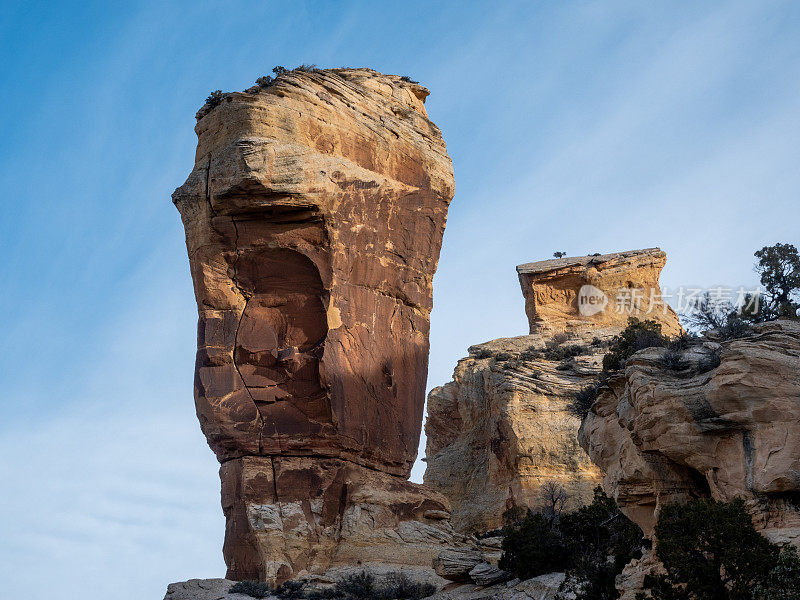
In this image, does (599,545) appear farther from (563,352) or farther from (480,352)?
(480,352)

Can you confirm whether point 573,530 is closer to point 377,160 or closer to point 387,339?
point 387,339

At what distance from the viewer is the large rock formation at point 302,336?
31031 mm

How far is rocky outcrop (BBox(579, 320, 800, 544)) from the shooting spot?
17.7m

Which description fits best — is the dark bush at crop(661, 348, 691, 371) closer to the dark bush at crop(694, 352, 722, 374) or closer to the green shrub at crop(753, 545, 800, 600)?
the dark bush at crop(694, 352, 722, 374)

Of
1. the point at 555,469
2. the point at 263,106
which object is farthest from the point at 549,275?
the point at 263,106

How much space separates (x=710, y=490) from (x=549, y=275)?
117ft

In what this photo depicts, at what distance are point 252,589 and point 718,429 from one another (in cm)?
1432

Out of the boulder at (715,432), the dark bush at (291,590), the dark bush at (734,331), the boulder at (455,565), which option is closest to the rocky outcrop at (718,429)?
the boulder at (715,432)

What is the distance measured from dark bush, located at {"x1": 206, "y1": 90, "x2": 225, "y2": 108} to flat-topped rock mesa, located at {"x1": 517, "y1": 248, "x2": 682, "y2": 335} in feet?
83.3

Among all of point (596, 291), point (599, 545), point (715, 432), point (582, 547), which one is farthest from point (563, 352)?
point (715, 432)

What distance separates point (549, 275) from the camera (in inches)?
2172

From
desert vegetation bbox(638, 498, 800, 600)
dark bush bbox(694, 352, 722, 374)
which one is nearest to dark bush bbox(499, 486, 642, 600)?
desert vegetation bbox(638, 498, 800, 600)

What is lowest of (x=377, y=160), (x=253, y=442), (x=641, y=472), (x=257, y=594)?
(x=257, y=594)

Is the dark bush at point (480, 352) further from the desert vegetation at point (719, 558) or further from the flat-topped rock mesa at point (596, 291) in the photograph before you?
the desert vegetation at point (719, 558)
